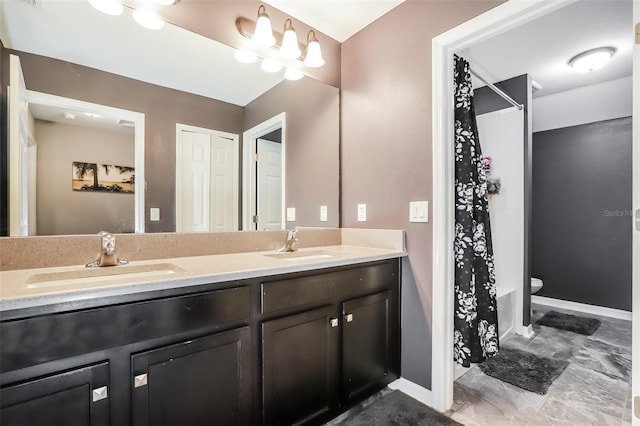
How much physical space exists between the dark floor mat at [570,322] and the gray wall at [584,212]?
371 millimetres

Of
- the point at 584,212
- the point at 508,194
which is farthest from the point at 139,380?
the point at 584,212

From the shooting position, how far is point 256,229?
1844 mm

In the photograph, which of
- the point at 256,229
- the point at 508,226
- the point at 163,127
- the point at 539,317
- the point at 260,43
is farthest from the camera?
the point at 539,317

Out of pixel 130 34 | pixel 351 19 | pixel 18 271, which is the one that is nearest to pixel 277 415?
pixel 18 271

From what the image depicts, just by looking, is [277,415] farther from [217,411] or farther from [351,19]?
[351,19]

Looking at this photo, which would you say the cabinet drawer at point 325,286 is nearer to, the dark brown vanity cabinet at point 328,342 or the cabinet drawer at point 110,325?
the dark brown vanity cabinet at point 328,342

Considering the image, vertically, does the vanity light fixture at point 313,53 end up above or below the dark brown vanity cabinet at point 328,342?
above

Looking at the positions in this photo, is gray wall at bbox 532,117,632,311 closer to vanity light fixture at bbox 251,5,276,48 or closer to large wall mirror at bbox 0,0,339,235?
large wall mirror at bbox 0,0,339,235

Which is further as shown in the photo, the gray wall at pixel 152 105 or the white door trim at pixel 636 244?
the gray wall at pixel 152 105

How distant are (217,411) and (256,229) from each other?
0.97m

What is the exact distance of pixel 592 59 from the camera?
2.48m

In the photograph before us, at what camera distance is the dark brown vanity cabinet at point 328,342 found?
1257 mm

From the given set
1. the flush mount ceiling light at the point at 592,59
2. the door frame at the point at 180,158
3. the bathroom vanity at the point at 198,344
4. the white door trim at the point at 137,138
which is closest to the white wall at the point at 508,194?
the flush mount ceiling light at the point at 592,59

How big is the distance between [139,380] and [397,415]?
128cm
